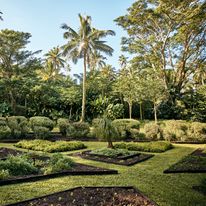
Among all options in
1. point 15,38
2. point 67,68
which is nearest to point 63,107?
point 15,38

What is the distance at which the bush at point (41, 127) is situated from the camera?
15898mm

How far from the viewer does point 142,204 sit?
15.5ft

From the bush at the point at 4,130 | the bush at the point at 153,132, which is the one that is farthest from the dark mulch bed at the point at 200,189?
the bush at the point at 4,130

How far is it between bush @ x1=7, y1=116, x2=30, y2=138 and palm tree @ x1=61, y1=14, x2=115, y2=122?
27.8 feet

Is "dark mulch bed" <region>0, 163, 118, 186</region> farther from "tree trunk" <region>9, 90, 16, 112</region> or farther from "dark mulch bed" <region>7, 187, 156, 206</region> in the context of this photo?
"tree trunk" <region>9, 90, 16, 112</region>

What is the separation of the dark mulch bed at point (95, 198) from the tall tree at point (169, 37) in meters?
18.0

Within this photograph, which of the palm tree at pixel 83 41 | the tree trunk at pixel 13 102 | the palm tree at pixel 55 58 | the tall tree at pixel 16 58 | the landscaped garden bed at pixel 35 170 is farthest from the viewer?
the palm tree at pixel 55 58

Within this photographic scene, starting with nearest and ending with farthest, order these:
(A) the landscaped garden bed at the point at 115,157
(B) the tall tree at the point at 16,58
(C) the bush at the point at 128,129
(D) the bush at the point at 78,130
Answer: (A) the landscaped garden bed at the point at 115,157
(C) the bush at the point at 128,129
(D) the bush at the point at 78,130
(B) the tall tree at the point at 16,58

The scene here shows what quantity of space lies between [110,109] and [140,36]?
27.5ft

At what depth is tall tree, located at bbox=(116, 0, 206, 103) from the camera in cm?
2044

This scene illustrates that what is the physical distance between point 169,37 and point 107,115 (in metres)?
12.2

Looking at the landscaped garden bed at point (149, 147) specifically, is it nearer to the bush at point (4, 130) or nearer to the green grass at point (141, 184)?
the green grass at point (141, 184)

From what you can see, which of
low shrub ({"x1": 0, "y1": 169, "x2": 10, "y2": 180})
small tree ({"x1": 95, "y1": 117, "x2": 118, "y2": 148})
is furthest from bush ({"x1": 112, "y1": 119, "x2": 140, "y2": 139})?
low shrub ({"x1": 0, "y1": 169, "x2": 10, "y2": 180})

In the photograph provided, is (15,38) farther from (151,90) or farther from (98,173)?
(98,173)
